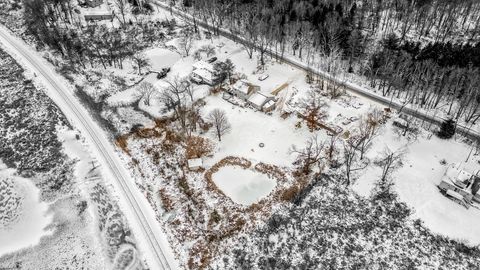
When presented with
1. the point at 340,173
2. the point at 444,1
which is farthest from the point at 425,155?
the point at 444,1

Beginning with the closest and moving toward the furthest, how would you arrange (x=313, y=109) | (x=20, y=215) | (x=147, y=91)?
(x=20, y=215) < (x=313, y=109) < (x=147, y=91)

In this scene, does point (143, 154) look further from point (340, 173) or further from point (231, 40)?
point (231, 40)

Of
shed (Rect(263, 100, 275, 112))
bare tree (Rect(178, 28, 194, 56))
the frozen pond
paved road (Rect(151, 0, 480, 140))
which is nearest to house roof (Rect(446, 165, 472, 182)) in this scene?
paved road (Rect(151, 0, 480, 140))

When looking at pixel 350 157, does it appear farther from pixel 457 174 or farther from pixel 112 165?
pixel 112 165

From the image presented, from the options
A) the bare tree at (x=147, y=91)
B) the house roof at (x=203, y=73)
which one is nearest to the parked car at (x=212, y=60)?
the house roof at (x=203, y=73)

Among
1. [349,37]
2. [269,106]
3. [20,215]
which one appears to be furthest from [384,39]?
[20,215]

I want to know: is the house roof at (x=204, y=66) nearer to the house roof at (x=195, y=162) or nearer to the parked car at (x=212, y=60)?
the parked car at (x=212, y=60)
